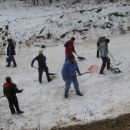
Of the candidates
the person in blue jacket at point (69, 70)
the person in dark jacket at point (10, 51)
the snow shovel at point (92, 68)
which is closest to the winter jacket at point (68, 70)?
the person in blue jacket at point (69, 70)

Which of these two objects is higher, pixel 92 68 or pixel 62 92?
pixel 92 68

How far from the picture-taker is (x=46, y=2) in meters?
29.6

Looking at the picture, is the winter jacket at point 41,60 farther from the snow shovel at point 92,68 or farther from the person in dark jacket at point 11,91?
the person in dark jacket at point 11,91

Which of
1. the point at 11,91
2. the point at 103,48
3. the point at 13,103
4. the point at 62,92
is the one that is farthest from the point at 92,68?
the point at 11,91

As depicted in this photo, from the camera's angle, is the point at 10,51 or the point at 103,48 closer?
the point at 103,48

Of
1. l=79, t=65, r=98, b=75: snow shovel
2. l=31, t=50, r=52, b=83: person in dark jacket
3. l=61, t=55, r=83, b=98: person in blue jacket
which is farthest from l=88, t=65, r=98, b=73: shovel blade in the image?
l=61, t=55, r=83, b=98: person in blue jacket

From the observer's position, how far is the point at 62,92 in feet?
54.0

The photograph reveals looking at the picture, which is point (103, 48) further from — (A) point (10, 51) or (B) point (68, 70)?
(A) point (10, 51)

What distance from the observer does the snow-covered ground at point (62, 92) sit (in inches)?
565

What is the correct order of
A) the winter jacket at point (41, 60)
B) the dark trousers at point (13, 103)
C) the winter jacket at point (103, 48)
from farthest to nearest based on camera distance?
the winter jacket at point (103, 48) < the winter jacket at point (41, 60) < the dark trousers at point (13, 103)

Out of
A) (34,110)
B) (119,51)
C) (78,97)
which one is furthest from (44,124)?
(119,51)

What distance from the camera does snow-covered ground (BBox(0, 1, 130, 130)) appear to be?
1434 cm

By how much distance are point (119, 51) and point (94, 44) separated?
7.60ft

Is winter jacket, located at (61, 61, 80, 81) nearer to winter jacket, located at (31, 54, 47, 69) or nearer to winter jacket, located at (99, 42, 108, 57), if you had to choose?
winter jacket, located at (31, 54, 47, 69)
